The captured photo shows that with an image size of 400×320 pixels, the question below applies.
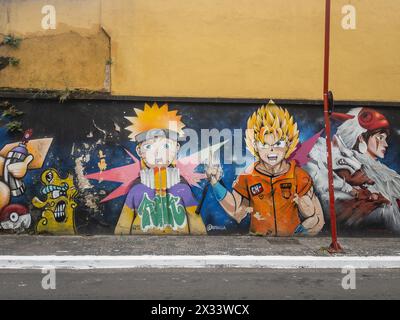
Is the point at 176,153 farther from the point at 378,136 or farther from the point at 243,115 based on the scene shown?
the point at 378,136

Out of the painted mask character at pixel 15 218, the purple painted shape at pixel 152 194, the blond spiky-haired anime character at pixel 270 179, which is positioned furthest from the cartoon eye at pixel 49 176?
the blond spiky-haired anime character at pixel 270 179

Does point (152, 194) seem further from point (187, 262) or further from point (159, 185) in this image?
point (187, 262)

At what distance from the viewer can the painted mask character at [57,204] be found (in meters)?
10.1

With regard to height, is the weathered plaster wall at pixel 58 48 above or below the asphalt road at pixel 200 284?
above

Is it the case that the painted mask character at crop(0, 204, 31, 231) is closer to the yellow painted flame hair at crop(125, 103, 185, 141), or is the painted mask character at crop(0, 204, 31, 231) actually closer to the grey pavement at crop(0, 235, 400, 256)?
the grey pavement at crop(0, 235, 400, 256)

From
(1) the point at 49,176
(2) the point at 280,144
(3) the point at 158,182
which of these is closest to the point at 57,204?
(1) the point at 49,176

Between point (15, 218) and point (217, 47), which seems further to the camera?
point (217, 47)

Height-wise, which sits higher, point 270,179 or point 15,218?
point 270,179

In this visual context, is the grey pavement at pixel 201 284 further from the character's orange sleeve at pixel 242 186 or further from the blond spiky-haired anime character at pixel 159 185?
the character's orange sleeve at pixel 242 186

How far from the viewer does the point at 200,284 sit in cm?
695

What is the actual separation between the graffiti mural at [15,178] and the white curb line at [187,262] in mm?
2086

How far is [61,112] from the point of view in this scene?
10172 mm

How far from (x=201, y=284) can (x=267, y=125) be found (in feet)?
14.9
